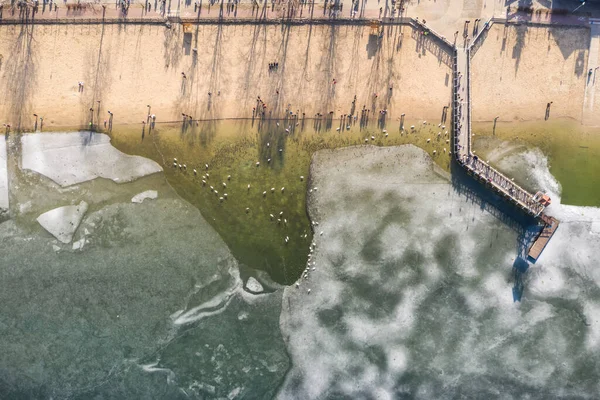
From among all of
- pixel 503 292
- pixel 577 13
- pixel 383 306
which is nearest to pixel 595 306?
pixel 503 292

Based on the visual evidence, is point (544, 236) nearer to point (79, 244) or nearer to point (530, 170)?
point (530, 170)

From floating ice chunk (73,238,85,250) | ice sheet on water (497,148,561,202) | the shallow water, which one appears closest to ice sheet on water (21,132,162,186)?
the shallow water

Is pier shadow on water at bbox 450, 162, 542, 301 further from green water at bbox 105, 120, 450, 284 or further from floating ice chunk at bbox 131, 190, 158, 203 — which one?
floating ice chunk at bbox 131, 190, 158, 203

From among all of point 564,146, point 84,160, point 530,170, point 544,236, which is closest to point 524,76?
point 564,146

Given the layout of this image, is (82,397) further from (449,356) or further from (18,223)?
(449,356)

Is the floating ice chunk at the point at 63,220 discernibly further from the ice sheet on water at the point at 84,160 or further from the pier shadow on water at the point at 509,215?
the pier shadow on water at the point at 509,215

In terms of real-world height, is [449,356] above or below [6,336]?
above
